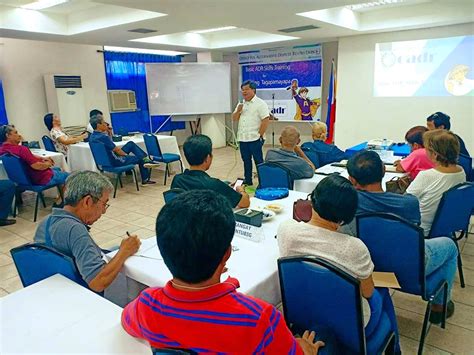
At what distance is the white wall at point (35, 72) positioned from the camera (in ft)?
Answer: 21.6

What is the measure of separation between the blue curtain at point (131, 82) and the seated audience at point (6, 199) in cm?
405

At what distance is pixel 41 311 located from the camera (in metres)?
1.22

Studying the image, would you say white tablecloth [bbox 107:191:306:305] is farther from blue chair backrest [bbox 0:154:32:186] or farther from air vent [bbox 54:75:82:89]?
air vent [bbox 54:75:82:89]

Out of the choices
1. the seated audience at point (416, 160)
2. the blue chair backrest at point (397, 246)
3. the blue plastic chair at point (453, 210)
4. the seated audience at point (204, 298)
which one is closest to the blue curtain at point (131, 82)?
the seated audience at point (416, 160)

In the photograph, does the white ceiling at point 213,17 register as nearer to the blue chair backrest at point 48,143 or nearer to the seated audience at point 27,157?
the blue chair backrest at point 48,143

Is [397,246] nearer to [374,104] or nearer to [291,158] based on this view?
[291,158]

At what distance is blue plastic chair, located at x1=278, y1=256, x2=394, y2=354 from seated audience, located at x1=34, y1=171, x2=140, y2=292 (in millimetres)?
702

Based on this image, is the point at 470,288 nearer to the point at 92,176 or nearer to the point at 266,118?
the point at 92,176

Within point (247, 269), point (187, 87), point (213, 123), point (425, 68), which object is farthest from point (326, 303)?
point (213, 123)

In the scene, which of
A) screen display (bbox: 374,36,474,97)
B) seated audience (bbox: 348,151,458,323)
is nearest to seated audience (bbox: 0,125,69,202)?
seated audience (bbox: 348,151,458,323)

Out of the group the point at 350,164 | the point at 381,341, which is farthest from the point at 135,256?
the point at 350,164

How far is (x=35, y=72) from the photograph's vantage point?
691 centimetres

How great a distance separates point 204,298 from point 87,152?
5223 millimetres

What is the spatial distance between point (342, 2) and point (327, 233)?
346 cm
